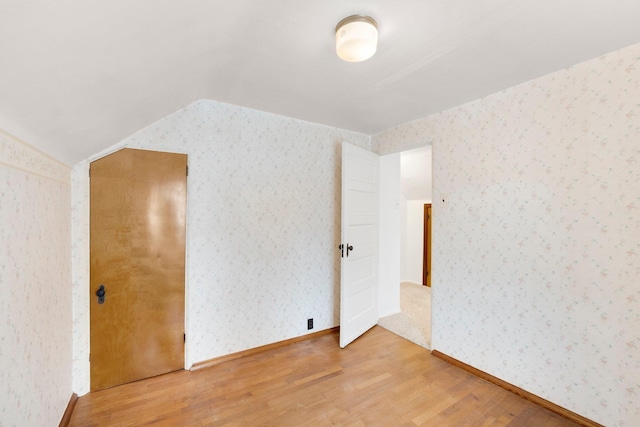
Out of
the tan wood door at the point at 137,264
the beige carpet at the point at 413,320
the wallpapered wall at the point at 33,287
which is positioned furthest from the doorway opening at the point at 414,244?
the wallpapered wall at the point at 33,287

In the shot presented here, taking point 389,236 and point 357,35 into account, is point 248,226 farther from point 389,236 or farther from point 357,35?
point 389,236

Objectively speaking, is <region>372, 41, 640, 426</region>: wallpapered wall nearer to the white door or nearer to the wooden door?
the white door

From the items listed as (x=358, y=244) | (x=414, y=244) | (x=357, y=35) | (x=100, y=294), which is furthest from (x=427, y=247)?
(x=100, y=294)

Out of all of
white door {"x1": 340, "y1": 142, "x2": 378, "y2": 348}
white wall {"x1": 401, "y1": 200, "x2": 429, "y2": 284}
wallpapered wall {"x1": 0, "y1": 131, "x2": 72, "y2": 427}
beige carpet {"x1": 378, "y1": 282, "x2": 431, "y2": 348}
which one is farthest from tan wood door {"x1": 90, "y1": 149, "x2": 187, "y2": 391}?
white wall {"x1": 401, "y1": 200, "x2": 429, "y2": 284}

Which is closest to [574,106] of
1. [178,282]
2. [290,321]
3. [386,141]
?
[386,141]

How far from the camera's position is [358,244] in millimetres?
2914

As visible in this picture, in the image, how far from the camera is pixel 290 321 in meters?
2.81

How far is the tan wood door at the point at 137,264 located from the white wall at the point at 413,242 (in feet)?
13.8

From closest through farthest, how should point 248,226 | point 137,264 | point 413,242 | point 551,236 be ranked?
point 551,236
point 137,264
point 248,226
point 413,242

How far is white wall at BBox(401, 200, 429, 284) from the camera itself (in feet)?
17.1

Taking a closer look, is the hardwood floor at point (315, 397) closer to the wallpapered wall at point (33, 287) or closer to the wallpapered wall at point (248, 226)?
the wallpapered wall at point (248, 226)

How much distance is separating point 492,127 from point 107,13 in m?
2.52

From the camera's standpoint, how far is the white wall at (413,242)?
5215 mm

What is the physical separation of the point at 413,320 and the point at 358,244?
1.41 metres
